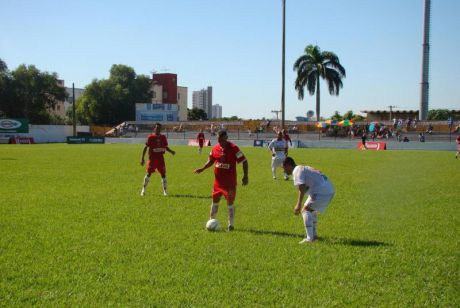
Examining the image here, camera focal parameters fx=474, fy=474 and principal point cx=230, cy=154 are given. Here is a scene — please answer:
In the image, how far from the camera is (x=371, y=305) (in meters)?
5.14

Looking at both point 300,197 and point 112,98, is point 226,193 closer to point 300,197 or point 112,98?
point 300,197

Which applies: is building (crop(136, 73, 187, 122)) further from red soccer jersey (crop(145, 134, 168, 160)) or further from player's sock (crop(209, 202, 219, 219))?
player's sock (crop(209, 202, 219, 219))

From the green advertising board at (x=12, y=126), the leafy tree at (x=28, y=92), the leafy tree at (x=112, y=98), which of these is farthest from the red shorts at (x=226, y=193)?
the leafy tree at (x=112, y=98)

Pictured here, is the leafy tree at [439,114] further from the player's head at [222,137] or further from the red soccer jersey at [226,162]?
the player's head at [222,137]

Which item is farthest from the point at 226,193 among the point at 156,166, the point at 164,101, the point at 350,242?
the point at 164,101

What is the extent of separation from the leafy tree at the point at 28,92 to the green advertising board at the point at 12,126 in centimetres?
1892

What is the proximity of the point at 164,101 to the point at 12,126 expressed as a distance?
173 feet

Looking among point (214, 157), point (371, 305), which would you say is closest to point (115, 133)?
point (214, 157)

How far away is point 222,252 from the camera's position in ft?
23.5

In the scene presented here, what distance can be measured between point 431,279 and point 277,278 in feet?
6.39

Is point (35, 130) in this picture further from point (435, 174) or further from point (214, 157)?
point (214, 157)

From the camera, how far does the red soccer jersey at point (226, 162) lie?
886 centimetres

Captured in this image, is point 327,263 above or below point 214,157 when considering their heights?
below

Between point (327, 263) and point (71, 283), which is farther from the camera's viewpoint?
point (327, 263)
